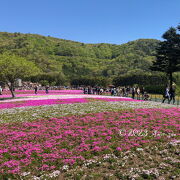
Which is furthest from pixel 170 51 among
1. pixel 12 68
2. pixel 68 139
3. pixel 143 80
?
pixel 68 139

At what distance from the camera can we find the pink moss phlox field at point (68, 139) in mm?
9117

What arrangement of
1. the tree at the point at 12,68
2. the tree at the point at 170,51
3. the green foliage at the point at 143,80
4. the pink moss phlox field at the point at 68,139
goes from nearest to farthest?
1. the pink moss phlox field at the point at 68,139
2. the tree at the point at 12,68
3. the tree at the point at 170,51
4. the green foliage at the point at 143,80

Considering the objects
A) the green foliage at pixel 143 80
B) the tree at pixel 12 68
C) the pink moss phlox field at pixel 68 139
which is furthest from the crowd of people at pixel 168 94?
the green foliage at pixel 143 80

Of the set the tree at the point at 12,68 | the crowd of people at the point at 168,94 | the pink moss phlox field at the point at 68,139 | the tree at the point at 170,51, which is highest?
the tree at the point at 170,51

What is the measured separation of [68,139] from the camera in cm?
1198

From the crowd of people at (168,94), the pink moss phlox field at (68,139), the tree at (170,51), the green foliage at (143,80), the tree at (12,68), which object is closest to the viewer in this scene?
the pink moss phlox field at (68,139)

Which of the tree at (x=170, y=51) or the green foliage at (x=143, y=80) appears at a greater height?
the tree at (x=170, y=51)

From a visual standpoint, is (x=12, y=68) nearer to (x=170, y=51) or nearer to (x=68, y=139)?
(x=68, y=139)

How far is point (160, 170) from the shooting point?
25.7 feet

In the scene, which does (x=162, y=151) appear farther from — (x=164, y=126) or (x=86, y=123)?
(x=86, y=123)

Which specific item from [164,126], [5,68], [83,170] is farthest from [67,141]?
[5,68]

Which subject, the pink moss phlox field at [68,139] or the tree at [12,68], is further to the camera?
the tree at [12,68]

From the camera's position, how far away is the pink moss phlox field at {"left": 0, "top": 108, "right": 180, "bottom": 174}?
9117 mm

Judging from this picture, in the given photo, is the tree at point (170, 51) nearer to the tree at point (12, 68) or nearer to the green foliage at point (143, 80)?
the green foliage at point (143, 80)
